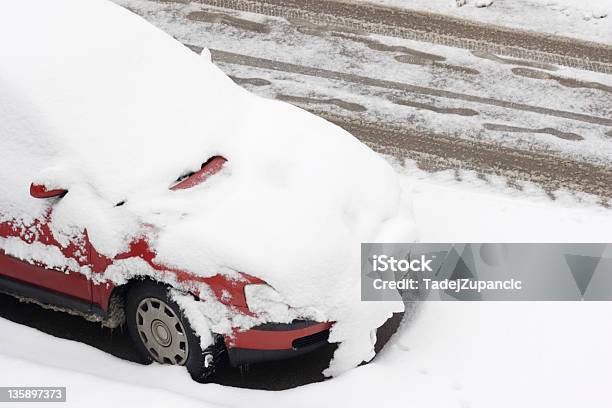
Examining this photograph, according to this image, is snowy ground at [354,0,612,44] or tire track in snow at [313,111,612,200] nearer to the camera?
tire track in snow at [313,111,612,200]

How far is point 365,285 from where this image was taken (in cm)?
502

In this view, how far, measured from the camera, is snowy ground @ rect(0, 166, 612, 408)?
186 inches

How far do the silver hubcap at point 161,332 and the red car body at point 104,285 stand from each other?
0.21 meters

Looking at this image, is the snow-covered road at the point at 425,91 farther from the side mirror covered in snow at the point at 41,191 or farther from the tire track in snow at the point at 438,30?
the side mirror covered in snow at the point at 41,191

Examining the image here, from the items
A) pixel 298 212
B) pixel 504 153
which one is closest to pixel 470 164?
pixel 504 153

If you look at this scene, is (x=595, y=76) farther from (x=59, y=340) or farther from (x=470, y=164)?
(x=59, y=340)

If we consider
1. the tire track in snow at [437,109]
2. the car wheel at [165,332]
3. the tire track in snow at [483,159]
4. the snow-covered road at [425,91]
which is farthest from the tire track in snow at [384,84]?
the car wheel at [165,332]

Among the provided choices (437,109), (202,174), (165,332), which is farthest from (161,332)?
(437,109)

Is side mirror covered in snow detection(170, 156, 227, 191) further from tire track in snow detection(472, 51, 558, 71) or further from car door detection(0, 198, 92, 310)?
tire track in snow detection(472, 51, 558, 71)

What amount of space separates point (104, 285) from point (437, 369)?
210 cm

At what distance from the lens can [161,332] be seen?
16.5 ft

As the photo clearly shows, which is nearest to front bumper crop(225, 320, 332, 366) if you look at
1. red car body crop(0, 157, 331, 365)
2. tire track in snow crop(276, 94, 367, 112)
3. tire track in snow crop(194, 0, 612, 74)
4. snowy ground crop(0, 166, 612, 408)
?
red car body crop(0, 157, 331, 365)

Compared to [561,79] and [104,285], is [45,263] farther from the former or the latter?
[561,79]

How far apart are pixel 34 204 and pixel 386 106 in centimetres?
421
